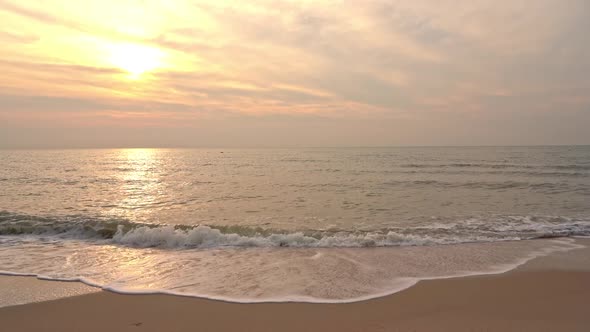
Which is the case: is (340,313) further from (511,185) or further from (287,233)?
(511,185)

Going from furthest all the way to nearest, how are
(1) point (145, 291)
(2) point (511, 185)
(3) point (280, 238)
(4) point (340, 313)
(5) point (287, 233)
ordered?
1. (2) point (511, 185)
2. (5) point (287, 233)
3. (3) point (280, 238)
4. (1) point (145, 291)
5. (4) point (340, 313)

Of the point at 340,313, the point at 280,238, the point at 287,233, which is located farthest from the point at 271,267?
the point at 287,233

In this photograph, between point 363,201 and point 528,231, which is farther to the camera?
point 363,201

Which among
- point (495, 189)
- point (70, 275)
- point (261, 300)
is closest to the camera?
point (261, 300)

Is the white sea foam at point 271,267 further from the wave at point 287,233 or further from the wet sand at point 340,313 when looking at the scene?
the wave at point 287,233

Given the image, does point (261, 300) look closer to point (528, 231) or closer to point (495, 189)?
point (528, 231)

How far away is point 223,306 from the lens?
18.6ft

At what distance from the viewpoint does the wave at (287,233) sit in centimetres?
1050

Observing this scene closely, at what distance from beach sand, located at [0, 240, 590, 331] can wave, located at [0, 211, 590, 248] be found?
4.15m

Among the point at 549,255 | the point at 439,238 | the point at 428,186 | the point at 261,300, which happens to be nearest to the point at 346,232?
Answer: the point at 439,238

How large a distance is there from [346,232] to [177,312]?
7.13 metres

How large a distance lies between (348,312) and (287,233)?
6312mm

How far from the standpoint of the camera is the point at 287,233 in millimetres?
11562

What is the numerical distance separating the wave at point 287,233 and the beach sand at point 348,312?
163 inches
